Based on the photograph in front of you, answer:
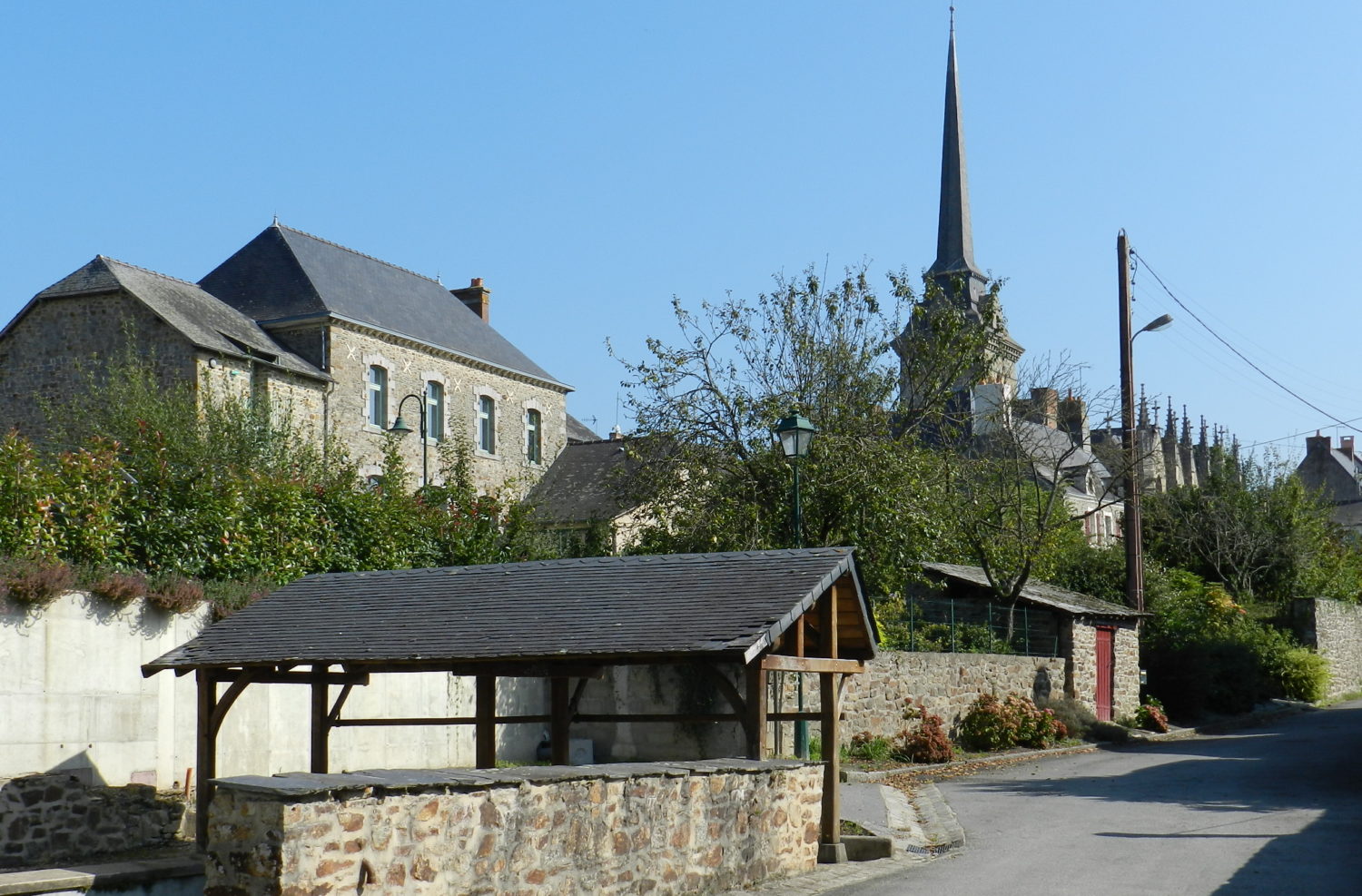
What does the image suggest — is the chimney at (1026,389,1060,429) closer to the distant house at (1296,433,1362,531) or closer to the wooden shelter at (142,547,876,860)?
the wooden shelter at (142,547,876,860)

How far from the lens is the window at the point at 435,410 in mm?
32688

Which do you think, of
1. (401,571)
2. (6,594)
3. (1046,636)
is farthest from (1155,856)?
(1046,636)

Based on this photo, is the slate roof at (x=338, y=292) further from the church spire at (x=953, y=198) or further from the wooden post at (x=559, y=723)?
the church spire at (x=953, y=198)

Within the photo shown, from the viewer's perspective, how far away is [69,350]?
2772cm

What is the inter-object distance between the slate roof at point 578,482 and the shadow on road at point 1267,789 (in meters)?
13.5

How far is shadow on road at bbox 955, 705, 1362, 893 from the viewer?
10.8 metres

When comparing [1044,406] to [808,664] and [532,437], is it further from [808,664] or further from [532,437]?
Result: [808,664]

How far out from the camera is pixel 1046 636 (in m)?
25.7

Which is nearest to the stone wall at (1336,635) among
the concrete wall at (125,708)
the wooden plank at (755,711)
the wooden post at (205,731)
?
the concrete wall at (125,708)

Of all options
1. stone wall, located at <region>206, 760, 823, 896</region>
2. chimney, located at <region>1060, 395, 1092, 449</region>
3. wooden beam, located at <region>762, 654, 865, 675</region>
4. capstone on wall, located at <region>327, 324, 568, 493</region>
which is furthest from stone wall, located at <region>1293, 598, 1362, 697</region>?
stone wall, located at <region>206, 760, 823, 896</region>

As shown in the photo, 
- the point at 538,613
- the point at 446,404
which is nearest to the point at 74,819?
the point at 538,613

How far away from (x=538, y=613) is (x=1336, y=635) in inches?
1207

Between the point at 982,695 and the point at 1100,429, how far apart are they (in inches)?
333

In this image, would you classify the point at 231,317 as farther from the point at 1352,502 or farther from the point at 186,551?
the point at 1352,502
